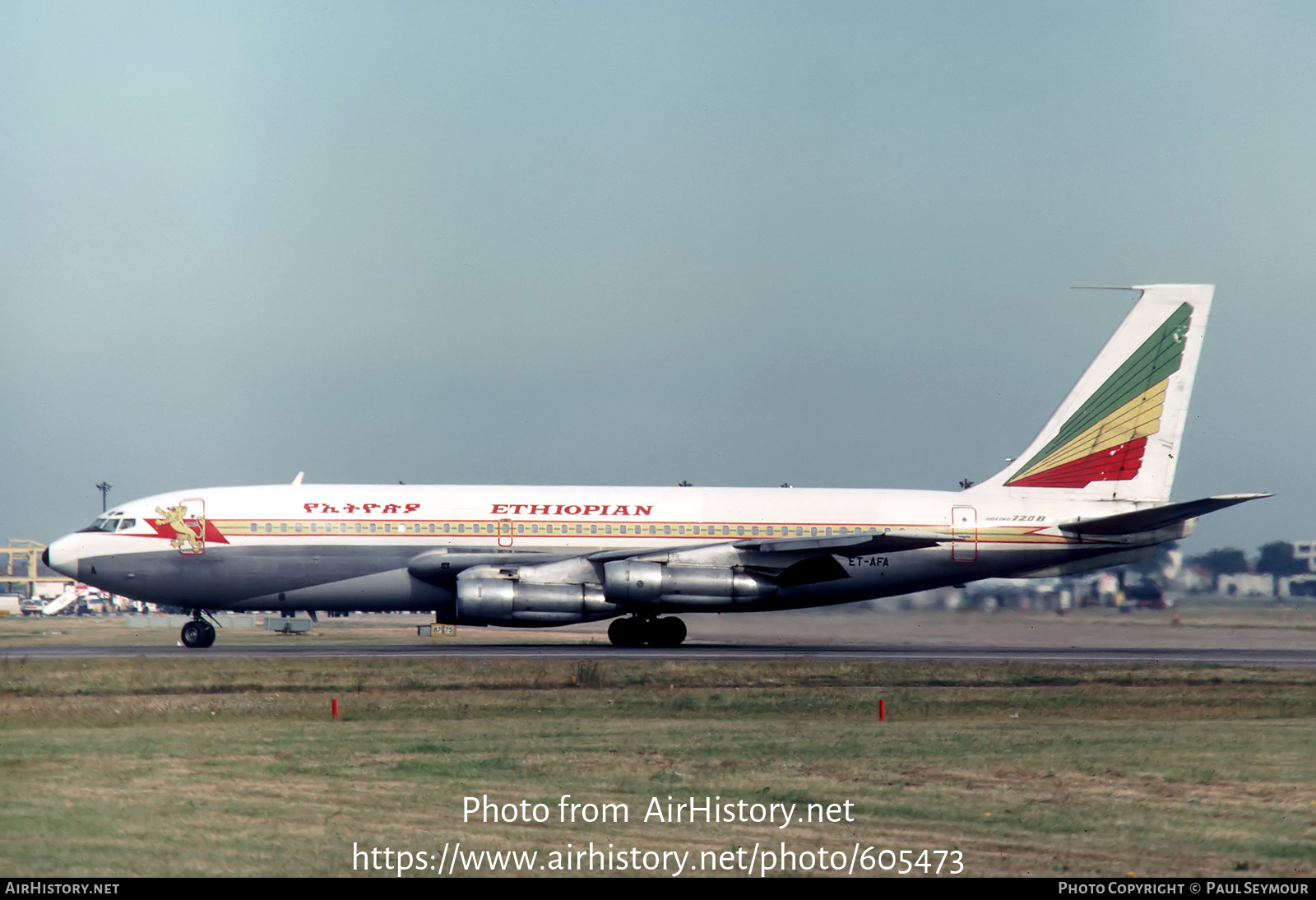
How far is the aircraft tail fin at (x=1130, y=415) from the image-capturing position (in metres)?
40.6

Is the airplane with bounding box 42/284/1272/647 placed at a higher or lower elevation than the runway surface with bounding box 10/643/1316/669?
higher

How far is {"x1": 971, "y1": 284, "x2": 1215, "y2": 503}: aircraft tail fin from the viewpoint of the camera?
40625 mm

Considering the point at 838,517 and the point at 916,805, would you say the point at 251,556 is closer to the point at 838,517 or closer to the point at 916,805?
the point at 838,517

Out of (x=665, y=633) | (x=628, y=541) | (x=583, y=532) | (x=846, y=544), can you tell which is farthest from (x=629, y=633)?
(x=846, y=544)

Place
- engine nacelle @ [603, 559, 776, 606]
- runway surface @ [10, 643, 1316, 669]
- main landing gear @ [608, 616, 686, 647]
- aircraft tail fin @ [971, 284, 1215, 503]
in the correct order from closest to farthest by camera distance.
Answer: runway surface @ [10, 643, 1316, 669] < engine nacelle @ [603, 559, 776, 606] < main landing gear @ [608, 616, 686, 647] < aircraft tail fin @ [971, 284, 1215, 503]

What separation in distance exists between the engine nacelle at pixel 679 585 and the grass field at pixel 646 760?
6232 millimetres

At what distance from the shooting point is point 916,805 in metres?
15.0

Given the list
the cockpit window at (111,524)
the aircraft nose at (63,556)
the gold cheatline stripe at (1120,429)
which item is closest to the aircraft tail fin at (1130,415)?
the gold cheatline stripe at (1120,429)

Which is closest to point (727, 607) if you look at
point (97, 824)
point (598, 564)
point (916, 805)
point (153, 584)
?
point (598, 564)

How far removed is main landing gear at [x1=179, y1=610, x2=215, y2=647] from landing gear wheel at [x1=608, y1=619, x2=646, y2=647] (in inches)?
451

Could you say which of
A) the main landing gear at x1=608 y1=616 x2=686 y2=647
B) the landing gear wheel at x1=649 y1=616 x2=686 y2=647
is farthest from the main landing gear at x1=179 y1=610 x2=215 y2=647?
the landing gear wheel at x1=649 y1=616 x2=686 y2=647

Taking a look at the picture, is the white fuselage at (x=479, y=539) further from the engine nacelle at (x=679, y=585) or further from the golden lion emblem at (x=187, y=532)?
the engine nacelle at (x=679, y=585)

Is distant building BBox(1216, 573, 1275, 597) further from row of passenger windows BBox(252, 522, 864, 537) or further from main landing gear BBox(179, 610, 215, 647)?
main landing gear BBox(179, 610, 215, 647)

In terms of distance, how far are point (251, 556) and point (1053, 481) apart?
78.4ft
